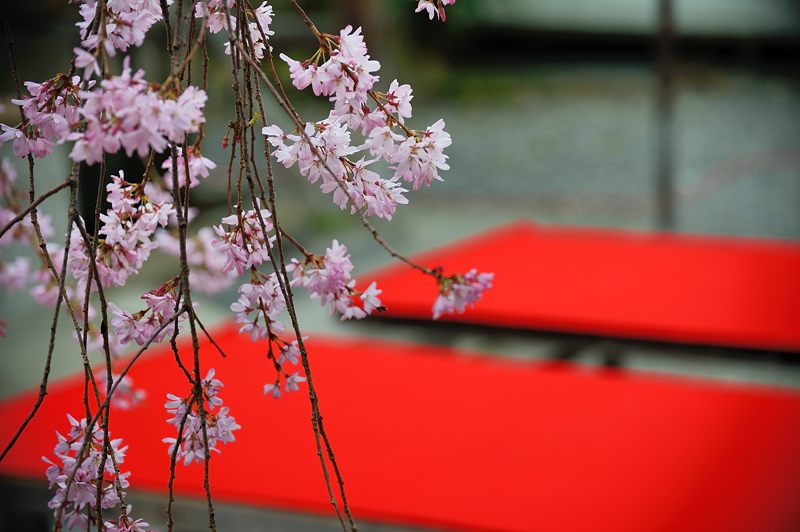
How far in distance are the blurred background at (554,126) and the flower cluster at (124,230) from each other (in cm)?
153

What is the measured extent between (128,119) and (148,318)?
7.4 inches

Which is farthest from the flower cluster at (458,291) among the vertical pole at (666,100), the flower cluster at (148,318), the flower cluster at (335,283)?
the vertical pole at (666,100)

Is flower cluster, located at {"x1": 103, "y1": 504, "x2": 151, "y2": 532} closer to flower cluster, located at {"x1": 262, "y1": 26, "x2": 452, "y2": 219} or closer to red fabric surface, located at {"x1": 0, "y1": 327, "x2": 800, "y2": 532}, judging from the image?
flower cluster, located at {"x1": 262, "y1": 26, "x2": 452, "y2": 219}

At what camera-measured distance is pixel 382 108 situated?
58 cm

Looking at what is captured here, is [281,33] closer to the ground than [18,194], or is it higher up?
higher up

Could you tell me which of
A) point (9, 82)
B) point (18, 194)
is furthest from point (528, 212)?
point (18, 194)

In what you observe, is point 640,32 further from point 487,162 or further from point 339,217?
point 339,217

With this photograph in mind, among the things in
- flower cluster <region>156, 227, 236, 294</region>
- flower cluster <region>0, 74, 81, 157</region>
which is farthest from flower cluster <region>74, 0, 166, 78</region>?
flower cluster <region>156, 227, 236, 294</region>

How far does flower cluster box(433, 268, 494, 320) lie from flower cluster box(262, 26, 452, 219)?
62mm

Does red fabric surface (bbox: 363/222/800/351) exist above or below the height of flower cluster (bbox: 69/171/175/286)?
above

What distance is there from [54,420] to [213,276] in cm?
43

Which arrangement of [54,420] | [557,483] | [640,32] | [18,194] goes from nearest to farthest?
[18,194], [557,483], [54,420], [640,32]

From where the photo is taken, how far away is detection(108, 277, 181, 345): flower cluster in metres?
0.60

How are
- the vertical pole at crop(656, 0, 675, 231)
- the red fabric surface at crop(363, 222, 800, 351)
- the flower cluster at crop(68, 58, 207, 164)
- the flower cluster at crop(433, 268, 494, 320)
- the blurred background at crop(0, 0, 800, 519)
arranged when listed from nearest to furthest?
the flower cluster at crop(68, 58, 207, 164)
the flower cluster at crop(433, 268, 494, 320)
the red fabric surface at crop(363, 222, 800, 351)
the blurred background at crop(0, 0, 800, 519)
the vertical pole at crop(656, 0, 675, 231)
